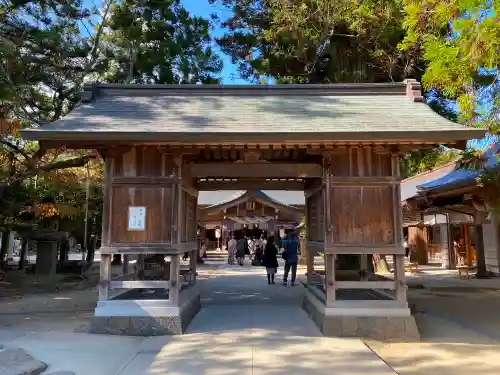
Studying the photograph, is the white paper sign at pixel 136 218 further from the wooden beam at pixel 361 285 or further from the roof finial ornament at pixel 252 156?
the wooden beam at pixel 361 285

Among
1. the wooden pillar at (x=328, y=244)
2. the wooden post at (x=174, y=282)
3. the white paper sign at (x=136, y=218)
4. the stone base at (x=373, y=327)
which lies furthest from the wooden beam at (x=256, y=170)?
the stone base at (x=373, y=327)

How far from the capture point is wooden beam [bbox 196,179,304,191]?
10.4m

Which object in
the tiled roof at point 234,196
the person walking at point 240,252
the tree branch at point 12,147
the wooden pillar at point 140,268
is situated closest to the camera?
the wooden pillar at point 140,268

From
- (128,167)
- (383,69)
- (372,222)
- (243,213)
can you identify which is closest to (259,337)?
(372,222)

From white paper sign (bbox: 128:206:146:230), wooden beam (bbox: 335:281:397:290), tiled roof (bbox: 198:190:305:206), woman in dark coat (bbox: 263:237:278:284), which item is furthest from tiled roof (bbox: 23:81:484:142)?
tiled roof (bbox: 198:190:305:206)

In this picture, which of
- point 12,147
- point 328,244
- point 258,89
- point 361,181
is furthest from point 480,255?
point 12,147

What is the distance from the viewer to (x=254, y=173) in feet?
27.2

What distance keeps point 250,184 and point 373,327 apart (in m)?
4.42

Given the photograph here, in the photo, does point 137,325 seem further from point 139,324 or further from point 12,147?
point 12,147

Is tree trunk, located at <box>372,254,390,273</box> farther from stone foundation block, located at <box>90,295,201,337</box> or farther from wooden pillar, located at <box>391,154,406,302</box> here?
stone foundation block, located at <box>90,295,201,337</box>

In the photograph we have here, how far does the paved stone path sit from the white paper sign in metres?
1.88

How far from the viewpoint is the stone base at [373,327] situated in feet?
24.1

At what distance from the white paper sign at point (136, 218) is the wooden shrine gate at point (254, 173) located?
0.02m

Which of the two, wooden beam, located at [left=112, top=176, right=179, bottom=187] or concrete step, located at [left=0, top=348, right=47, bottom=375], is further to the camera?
wooden beam, located at [left=112, top=176, right=179, bottom=187]
